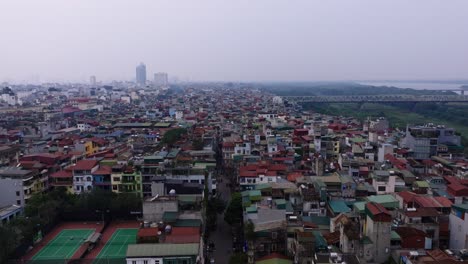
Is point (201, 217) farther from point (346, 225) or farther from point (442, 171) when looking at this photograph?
point (442, 171)

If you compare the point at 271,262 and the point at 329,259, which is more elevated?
the point at 329,259

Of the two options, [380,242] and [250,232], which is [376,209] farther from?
[250,232]

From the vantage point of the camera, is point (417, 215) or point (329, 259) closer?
point (329, 259)

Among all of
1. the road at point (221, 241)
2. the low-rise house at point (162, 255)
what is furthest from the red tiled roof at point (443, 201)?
the low-rise house at point (162, 255)

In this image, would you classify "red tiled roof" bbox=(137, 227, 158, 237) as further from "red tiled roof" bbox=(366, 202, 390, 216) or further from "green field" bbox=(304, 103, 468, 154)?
"green field" bbox=(304, 103, 468, 154)

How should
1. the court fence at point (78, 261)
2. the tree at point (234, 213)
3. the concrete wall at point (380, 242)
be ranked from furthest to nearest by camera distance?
the tree at point (234, 213) → the court fence at point (78, 261) → the concrete wall at point (380, 242)

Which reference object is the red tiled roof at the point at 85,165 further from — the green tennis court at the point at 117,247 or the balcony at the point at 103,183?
the green tennis court at the point at 117,247

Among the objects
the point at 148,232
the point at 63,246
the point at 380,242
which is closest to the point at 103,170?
the point at 63,246

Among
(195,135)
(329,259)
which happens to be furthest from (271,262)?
(195,135)
